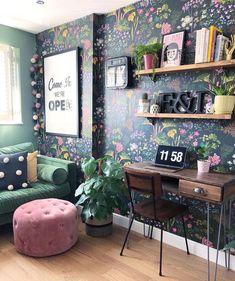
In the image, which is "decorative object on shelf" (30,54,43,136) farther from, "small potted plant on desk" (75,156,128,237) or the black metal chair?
the black metal chair

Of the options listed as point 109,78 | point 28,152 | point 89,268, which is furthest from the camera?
point 28,152

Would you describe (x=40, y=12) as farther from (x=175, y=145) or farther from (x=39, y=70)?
(x=175, y=145)

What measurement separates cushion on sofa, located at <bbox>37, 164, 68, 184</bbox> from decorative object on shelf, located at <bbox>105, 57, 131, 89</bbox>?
1059 mm

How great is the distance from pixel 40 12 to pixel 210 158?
2281 mm

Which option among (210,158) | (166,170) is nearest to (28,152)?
(166,170)

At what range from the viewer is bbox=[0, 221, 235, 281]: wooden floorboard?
6.41 ft

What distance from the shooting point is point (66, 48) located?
10.1 ft

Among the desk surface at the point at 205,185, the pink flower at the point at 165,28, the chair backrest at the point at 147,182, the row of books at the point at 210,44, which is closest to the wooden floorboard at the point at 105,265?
the chair backrest at the point at 147,182

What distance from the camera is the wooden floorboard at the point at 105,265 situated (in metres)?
1.95

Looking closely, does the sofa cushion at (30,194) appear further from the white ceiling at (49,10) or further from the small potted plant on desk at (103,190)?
the white ceiling at (49,10)

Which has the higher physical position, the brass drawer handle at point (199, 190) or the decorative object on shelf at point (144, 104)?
the decorative object on shelf at point (144, 104)

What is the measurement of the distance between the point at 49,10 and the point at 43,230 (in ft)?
7.15

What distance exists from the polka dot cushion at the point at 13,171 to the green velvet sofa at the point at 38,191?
65 mm

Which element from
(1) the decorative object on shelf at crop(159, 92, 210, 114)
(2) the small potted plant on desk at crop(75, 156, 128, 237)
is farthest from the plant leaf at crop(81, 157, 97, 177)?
(1) the decorative object on shelf at crop(159, 92, 210, 114)
